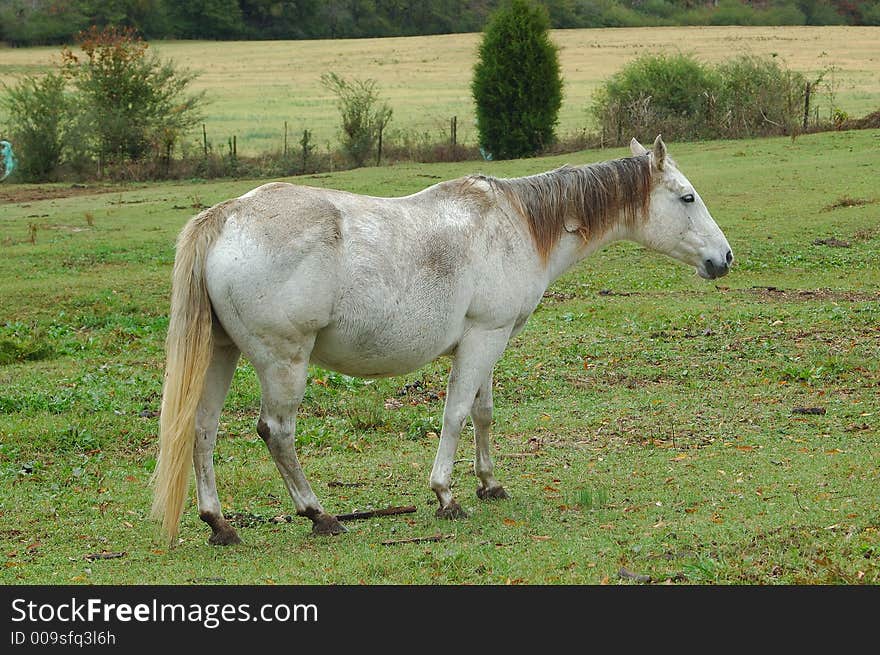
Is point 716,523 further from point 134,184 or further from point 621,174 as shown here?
point 134,184

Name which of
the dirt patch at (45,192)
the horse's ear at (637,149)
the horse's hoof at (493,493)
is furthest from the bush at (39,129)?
the horse's hoof at (493,493)

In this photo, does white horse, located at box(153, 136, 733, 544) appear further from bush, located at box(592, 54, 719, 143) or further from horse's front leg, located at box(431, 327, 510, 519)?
bush, located at box(592, 54, 719, 143)

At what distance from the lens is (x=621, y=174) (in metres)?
7.66

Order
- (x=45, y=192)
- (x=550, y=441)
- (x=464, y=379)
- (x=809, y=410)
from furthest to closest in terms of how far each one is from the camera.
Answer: (x=45, y=192) < (x=809, y=410) < (x=550, y=441) < (x=464, y=379)

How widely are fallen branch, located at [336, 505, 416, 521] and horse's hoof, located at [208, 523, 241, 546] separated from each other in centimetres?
77

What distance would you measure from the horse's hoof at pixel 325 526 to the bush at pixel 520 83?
93.2ft

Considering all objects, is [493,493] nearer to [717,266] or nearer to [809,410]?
[717,266]

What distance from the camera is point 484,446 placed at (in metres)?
7.44

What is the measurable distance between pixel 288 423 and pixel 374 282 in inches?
40.1

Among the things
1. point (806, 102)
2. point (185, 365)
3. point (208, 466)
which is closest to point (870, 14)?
point (806, 102)

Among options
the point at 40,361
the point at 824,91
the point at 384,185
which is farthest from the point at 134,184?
the point at 824,91

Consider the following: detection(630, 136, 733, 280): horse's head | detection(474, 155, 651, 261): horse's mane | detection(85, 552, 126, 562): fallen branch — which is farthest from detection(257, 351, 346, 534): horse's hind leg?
detection(630, 136, 733, 280): horse's head

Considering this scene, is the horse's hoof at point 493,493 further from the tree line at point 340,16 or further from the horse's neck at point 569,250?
the tree line at point 340,16

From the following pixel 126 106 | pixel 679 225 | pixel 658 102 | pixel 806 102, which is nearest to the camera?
pixel 679 225
